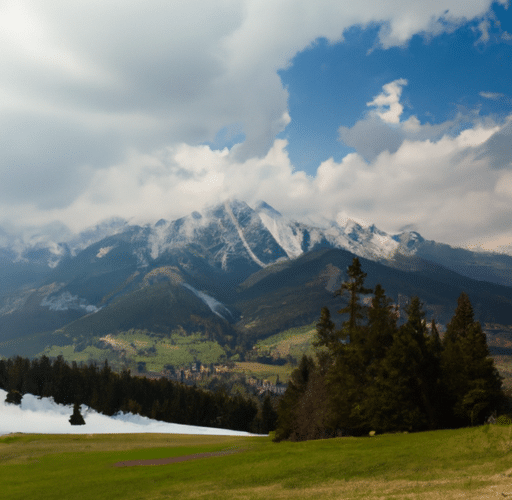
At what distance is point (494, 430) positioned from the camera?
31.2m

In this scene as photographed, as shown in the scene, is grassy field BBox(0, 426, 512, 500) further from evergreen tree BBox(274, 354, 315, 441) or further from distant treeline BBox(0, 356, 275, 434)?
distant treeline BBox(0, 356, 275, 434)

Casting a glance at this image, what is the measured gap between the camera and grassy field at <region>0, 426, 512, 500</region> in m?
24.0

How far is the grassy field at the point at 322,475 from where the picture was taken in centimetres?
2397

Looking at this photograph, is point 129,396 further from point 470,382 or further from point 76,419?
point 470,382

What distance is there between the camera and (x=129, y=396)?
534 ft

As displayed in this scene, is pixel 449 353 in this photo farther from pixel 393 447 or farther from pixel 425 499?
pixel 425 499

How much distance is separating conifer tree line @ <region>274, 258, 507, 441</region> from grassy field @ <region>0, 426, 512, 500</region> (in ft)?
29.8

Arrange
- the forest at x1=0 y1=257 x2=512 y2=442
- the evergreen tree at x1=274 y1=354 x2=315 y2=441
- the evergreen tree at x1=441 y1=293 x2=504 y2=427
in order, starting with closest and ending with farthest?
the forest at x1=0 y1=257 x2=512 y2=442 → the evergreen tree at x1=441 y1=293 x2=504 y2=427 → the evergreen tree at x1=274 y1=354 x2=315 y2=441

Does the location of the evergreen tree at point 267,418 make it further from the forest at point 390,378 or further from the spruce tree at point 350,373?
the spruce tree at point 350,373

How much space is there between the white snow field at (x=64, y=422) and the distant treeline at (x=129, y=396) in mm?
6183

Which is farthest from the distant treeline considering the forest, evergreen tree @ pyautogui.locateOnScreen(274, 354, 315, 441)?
the forest

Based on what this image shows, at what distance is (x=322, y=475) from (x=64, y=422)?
417ft

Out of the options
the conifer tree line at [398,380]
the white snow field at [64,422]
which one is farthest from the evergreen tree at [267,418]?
the conifer tree line at [398,380]

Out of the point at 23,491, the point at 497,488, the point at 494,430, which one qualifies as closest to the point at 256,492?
the point at 497,488
